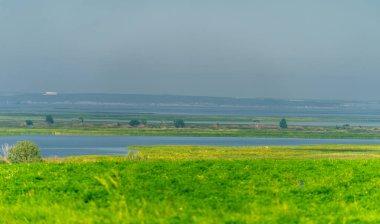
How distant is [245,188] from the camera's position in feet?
44.3

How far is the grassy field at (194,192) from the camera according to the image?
411 inches

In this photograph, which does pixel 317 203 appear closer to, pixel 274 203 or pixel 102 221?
pixel 274 203

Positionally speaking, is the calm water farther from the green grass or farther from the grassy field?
the grassy field

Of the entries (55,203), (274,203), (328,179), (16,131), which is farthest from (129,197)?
(16,131)

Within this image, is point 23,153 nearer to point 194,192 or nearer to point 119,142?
point 194,192

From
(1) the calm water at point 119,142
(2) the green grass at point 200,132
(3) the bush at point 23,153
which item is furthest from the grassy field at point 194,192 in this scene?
(2) the green grass at point 200,132

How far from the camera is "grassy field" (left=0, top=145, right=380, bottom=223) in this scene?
1044 centimetres

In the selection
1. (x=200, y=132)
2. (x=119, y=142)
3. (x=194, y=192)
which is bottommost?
(x=119, y=142)

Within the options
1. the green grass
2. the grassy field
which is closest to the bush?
the grassy field

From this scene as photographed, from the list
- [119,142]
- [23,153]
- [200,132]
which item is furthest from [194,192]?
[200,132]

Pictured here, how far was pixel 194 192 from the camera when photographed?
41.9ft

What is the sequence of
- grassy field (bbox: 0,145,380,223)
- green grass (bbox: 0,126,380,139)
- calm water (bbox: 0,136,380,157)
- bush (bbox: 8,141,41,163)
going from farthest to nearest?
green grass (bbox: 0,126,380,139), calm water (bbox: 0,136,380,157), bush (bbox: 8,141,41,163), grassy field (bbox: 0,145,380,223)

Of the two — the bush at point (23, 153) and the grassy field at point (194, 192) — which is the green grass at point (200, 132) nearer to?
the bush at point (23, 153)

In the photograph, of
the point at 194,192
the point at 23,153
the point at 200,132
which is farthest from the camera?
the point at 200,132
